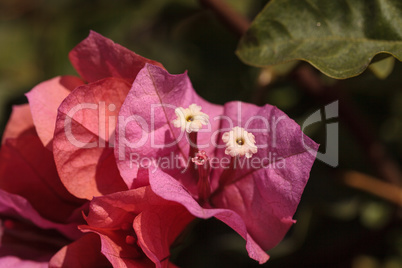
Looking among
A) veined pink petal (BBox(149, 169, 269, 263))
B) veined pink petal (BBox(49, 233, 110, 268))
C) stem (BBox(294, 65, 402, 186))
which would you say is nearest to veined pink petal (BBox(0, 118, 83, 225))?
veined pink petal (BBox(49, 233, 110, 268))

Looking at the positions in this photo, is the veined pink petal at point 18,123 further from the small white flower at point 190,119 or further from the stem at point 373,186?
the stem at point 373,186

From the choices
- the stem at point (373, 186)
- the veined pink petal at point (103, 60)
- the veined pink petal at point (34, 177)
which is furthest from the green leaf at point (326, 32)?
the stem at point (373, 186)

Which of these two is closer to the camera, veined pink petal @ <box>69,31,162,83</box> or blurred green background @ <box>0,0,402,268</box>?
veined pink petal @ <box>69,31,162,83</box>

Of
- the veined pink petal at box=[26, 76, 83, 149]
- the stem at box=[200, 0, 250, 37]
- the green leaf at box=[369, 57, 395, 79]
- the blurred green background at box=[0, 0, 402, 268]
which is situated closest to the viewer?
the veined pink petal at box=[26, 76, 83, 149]

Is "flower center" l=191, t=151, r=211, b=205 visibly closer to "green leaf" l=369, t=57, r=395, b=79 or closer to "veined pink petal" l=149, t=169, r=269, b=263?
"veined pink petal" l=149, t=169, r=269, b=263

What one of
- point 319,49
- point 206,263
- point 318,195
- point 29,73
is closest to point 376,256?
point 318,195

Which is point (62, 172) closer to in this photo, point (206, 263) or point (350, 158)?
point (206, 263)
